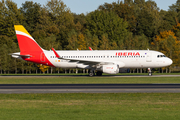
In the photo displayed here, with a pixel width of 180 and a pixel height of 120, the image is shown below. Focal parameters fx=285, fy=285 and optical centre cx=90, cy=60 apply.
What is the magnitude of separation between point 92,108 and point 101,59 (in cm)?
3215

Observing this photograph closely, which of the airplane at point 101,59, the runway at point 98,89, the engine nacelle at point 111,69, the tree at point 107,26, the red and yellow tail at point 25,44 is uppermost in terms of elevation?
the tree at point 107,26

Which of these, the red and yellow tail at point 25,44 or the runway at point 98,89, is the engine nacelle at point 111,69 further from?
the runway at point 98,89

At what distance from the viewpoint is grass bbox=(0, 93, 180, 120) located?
1303 centimetres

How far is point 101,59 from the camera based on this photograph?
4716cm

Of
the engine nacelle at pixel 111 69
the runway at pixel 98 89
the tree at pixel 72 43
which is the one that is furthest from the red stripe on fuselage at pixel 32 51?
the tree at pixel 72 43

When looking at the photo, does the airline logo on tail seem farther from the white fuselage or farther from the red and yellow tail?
the white fuselage

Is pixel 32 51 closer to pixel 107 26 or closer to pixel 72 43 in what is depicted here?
pixel 72 43

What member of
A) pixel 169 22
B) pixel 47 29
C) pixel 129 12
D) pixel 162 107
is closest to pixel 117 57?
pixel 162 107

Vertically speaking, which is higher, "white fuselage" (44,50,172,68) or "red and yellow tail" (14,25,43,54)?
"red and yellow tail" (14,25,43,54)

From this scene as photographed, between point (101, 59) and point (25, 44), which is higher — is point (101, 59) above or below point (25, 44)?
below

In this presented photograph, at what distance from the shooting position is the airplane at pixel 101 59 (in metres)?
46.1

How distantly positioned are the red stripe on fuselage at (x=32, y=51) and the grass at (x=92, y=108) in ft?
100

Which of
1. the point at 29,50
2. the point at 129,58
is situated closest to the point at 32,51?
the point at 29,50

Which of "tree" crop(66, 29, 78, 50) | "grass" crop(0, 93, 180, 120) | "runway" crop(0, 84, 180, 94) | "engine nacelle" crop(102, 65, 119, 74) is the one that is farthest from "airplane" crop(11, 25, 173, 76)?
"grass" crop(0, 93, 180, 120)
